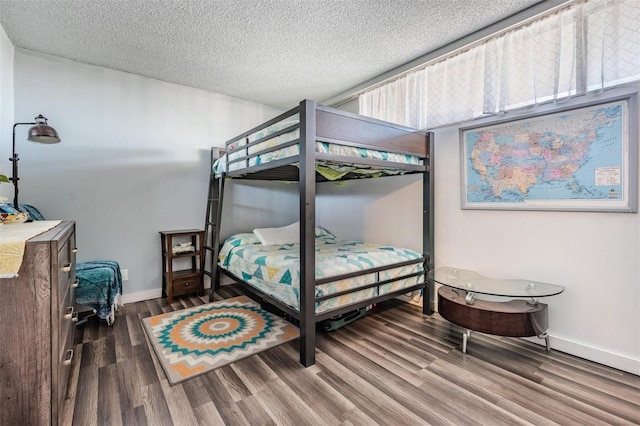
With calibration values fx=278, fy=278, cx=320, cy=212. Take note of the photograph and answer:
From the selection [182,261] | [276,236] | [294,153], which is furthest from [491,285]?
[182,261]

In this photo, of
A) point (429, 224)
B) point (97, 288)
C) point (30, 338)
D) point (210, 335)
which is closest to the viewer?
point (30, 338)

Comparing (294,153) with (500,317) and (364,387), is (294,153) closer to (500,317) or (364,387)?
(364,387)

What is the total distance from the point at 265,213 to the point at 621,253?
358 cm

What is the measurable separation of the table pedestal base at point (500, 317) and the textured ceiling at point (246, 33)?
220 centimetres

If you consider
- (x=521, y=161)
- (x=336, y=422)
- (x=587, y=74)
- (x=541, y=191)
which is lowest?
(x=336, y=422)

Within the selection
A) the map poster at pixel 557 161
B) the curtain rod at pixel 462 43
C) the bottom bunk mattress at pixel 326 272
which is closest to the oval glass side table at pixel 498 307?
the bottom bunk mattress at pixel 326 272

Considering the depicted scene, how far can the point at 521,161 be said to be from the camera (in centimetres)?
223

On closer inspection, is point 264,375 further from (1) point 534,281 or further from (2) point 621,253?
(2) point 621,253

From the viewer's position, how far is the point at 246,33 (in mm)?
2324

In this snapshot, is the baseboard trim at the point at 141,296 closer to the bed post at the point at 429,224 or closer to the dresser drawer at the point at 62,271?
the dresser drawer at the point at 62,271

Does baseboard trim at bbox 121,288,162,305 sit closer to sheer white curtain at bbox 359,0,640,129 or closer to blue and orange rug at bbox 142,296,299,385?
blue and orange rug at bbox 142,296,299,385

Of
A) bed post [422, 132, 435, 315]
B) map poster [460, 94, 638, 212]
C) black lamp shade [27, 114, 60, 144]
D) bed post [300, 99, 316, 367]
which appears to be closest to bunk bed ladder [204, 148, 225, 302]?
black lamp shade [27, 114, 60, 144]

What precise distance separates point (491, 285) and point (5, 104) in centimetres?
421

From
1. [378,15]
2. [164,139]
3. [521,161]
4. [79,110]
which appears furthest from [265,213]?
[521,161]
